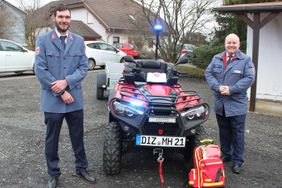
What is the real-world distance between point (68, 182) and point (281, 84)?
26.5ft

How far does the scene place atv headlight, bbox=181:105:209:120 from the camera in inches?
167

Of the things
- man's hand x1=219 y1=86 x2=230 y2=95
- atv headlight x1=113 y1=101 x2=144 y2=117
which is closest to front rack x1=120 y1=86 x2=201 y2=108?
atv headlight x1=113 y1=101 x2=144 y2=117

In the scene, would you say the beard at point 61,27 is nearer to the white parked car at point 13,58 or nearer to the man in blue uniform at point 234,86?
the man in blue uniform at point 234,86

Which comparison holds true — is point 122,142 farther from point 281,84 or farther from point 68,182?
point 281,84

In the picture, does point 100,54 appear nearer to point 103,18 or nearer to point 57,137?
point 57,137

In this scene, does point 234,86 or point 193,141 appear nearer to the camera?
point 193,141

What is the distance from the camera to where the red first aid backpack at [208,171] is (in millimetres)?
3889

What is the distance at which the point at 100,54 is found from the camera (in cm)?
1861

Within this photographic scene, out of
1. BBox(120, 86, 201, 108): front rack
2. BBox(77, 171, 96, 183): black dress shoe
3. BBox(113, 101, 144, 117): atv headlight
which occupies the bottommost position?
BBox(77, 171, 96, 183): black dress shoe

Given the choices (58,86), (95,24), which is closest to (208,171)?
(58,86)

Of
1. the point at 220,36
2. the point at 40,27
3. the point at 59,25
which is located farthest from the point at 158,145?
the point at 40,27

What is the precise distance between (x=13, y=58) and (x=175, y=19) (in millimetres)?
7304

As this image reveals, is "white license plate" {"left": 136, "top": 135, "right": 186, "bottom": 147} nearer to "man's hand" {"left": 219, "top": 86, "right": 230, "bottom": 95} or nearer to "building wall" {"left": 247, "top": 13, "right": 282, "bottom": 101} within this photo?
"man's hand" {"left": 219, "top": 86, "right": 230, "bottom": 95}

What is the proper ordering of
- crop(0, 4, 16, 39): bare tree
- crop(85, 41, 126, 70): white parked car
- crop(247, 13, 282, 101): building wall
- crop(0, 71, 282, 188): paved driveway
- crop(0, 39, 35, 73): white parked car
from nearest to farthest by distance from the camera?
1. crop(0, 71, 282, 188): paved driveway
2. crop(247, 13, 282, 101): building wall
3. crop(0, 39, 35, 73): white parked car
4. crop(85, 41, 126, 70): white parked car
5. crop(0, 4, 16, 39): bare tree
